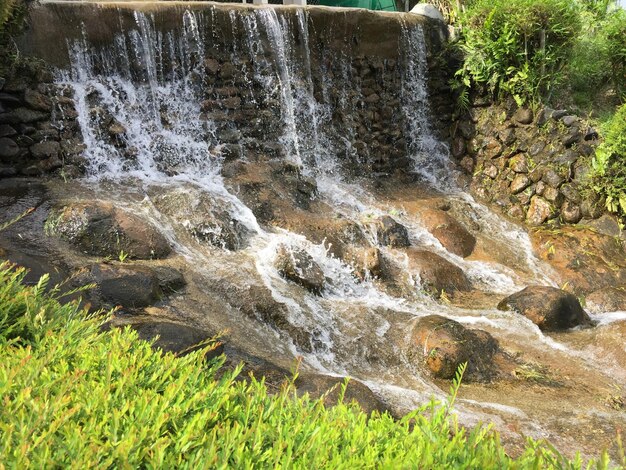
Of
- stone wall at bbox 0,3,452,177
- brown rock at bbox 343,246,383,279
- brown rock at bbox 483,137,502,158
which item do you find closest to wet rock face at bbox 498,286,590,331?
brown rock at bbox 343,246,383,279

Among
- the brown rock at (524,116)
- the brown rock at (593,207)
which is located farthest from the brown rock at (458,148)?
the brown rock at (593,207)

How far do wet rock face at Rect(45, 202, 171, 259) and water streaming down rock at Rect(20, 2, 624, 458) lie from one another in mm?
404

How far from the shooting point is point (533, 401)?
5008 millimetres

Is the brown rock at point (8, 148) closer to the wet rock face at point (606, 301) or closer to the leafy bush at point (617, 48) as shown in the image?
the wet rock face at point (606, 301)

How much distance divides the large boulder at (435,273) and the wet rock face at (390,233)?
0.74 feet

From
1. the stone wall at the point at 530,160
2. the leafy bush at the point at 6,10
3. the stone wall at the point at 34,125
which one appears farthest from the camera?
the stone wall at the point at 530,160

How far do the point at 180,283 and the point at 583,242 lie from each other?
20.1 ft

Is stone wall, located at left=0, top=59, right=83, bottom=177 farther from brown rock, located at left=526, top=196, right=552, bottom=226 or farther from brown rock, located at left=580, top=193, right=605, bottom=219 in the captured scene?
brown rock, located at left=580, top=193, right=605, bottom=219

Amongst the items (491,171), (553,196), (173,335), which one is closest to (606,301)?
(553,196)

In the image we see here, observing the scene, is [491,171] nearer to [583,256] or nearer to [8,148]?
[583,256]

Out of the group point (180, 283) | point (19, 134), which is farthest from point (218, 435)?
point (19, 134)

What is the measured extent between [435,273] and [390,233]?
868 mm

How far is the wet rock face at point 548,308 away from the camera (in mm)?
6457

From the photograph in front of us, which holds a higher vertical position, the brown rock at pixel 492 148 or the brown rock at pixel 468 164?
the brown rock at pixel 492 148
